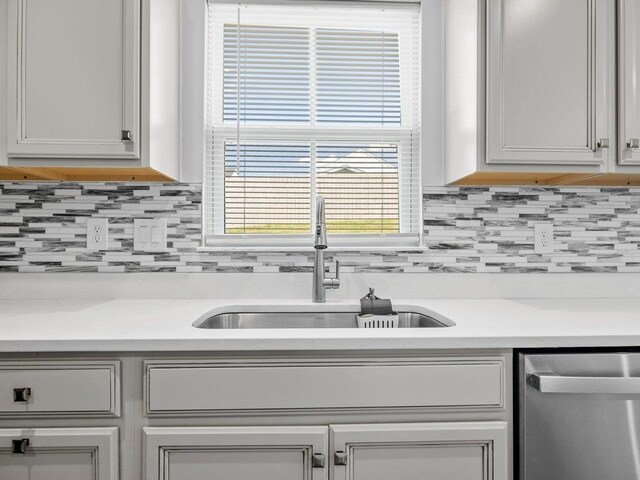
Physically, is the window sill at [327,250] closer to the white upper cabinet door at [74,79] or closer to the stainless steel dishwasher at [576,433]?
the white upper cabinet door at [74,79]

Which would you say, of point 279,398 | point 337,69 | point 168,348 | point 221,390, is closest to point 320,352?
point 279,398

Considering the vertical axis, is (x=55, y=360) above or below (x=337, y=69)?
below

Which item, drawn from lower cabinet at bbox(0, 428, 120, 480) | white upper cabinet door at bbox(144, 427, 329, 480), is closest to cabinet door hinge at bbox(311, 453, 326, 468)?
white upper cabinet door at bbox(144, 427, 329, 480)

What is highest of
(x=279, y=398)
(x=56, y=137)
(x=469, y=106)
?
(x=469, y=106)

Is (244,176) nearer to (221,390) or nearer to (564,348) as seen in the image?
(221,390)

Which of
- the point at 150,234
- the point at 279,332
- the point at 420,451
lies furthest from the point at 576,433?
the point at 150,234

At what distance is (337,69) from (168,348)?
1.32 m

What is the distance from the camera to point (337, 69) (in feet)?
6.13

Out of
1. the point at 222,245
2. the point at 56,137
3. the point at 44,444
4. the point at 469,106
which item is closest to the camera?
the point at 44,444

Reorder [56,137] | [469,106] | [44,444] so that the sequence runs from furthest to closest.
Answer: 1. [469,106]
2. [56,137]
3. [44,444]

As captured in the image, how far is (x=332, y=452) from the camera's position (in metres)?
1.14

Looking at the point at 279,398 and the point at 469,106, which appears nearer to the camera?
the point at 279,398

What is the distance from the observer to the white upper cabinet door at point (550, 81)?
57.6 inches

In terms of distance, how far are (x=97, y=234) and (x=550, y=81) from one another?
5.64 feet
